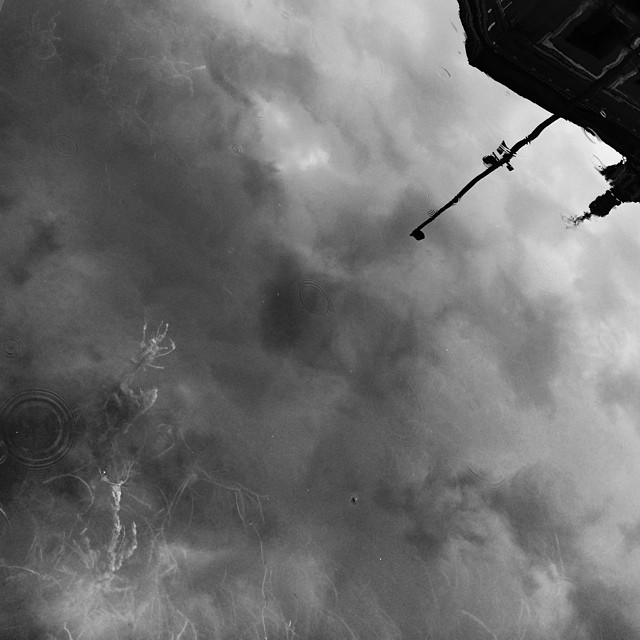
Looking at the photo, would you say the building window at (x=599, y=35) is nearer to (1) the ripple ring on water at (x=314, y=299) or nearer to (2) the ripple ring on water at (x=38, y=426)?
(1) the ripple ring on water at (x=314, y=299)

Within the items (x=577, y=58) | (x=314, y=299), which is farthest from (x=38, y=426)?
(x=577, y=58)

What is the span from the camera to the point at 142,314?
89.8ft

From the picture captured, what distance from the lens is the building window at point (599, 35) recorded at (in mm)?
16875

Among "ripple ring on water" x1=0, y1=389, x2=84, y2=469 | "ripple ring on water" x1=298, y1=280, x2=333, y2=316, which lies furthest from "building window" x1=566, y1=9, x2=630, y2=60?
"ripple ring on water" x1=0, y1=389, x2=84, y2=469

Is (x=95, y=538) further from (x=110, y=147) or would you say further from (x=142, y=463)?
(x=110, y=147)

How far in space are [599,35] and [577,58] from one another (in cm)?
95

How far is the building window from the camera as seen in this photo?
16.9 m

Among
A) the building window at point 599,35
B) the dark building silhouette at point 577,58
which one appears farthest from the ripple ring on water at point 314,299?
the building window at point 599,35

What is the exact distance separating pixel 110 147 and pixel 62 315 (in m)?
11.3

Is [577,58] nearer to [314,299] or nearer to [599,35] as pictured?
[599,35]

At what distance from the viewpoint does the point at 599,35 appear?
58.3ft

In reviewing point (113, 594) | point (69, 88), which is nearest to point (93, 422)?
point (113, 594)

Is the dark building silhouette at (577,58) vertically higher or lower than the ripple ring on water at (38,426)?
higher

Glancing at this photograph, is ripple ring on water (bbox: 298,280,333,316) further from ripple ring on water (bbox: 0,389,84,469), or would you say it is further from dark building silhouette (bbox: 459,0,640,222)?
dark building silhouette (bbox: 459,0,640,222)
